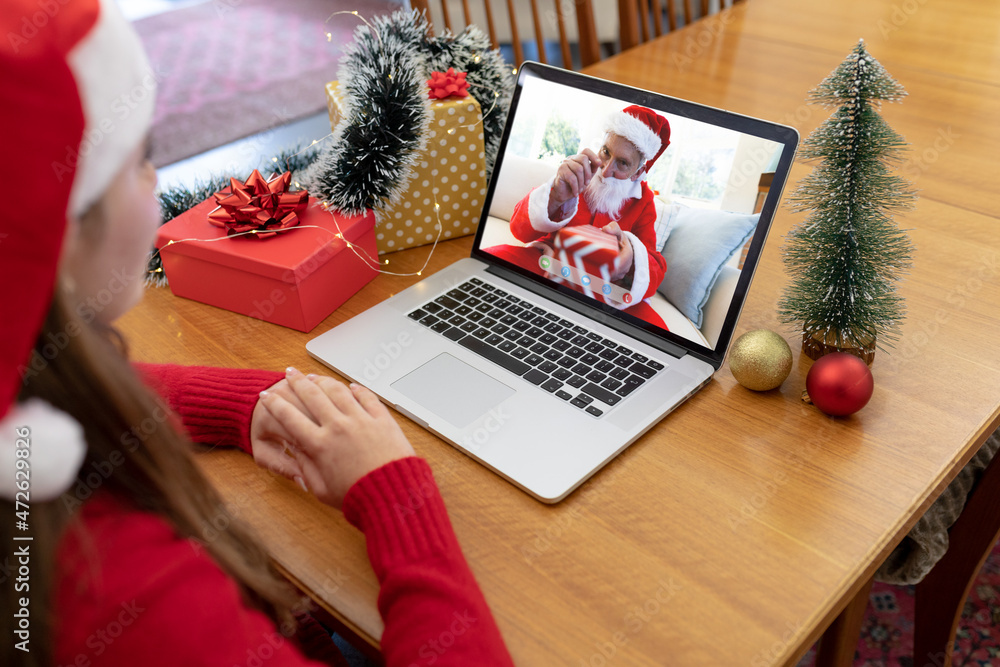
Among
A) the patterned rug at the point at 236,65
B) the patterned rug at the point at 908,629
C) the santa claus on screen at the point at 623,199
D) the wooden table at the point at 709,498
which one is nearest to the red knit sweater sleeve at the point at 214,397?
the wooden table at the point at 709,498

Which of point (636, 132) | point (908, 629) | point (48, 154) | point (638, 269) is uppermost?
point (48, 154)

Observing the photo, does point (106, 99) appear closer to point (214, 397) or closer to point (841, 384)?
point (214, 397)

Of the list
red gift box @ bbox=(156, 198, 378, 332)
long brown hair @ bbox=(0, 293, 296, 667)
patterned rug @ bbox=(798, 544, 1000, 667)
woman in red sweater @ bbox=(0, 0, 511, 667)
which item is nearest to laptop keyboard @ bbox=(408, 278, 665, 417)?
red gift box @ bbox=(156, 198, 378, 332)

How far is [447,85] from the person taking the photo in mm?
956

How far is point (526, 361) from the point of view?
0.79 metres

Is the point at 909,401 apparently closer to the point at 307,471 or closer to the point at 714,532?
the point at 714,532

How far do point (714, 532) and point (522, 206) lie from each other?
45cm

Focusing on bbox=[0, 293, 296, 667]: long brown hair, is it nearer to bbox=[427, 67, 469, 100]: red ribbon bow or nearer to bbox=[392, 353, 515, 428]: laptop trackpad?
bbox=[392, 353, 515, 428]: laptop trackpad

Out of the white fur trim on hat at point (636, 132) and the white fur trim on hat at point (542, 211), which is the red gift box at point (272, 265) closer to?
the white fur trim on hat at point (542, 211)

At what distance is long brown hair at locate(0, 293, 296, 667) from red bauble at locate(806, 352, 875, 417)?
1.69 ft

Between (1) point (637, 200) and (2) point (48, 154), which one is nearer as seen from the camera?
(2) point (48, 154)

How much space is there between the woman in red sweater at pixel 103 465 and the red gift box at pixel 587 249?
0.36 m

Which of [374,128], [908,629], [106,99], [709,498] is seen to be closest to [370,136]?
[374,128]

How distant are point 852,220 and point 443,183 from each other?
1.64ft
